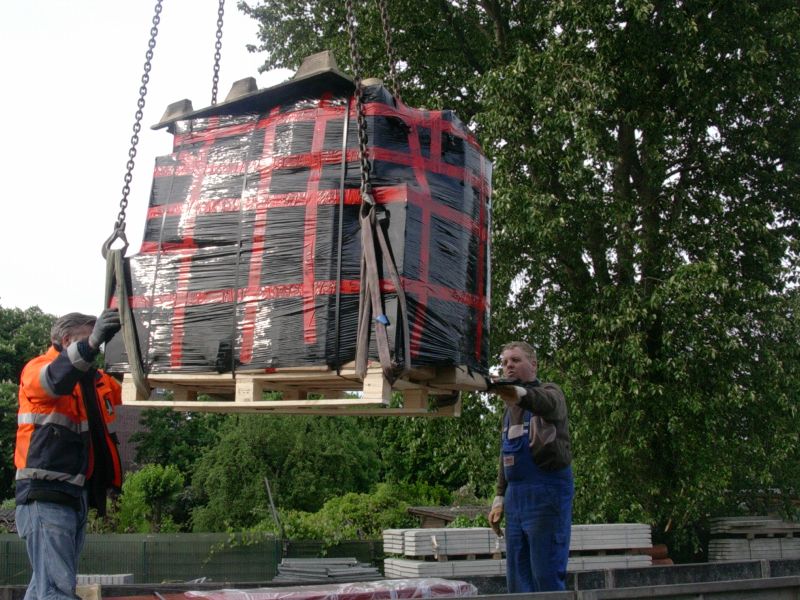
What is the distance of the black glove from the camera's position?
4.29 metres

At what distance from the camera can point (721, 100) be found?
14156 millimetres

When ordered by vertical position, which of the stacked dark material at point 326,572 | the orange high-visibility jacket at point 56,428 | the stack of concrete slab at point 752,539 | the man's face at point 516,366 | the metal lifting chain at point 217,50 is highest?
the metal lifting chain at point 217,50

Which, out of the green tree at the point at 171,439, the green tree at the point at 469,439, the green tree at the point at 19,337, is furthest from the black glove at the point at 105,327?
→ the green tree at the point at 171,439

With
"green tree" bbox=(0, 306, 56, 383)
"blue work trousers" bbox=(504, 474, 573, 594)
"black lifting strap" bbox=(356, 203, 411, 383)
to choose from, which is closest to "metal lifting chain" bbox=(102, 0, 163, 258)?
"black lifting strap" bbox=(356, 203, 411, 383)

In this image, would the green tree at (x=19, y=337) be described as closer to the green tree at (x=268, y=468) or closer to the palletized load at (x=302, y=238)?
the green tree at (x=268, y=468)

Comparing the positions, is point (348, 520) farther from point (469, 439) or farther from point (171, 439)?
point (171, 439)

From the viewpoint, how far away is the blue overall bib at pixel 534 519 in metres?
5.16

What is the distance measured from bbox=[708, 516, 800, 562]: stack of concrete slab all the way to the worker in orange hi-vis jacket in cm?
1587

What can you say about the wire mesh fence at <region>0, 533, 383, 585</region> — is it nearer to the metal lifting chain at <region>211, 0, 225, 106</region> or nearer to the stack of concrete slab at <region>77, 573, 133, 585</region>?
the stack of concrete slab at <region>77, 573, 133, 585</region>

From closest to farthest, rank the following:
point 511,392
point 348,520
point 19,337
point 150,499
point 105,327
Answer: point 105,327 < point 511,392 < point 348,520 < point 150,499 < point 19,337

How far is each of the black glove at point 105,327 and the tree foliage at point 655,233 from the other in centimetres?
870

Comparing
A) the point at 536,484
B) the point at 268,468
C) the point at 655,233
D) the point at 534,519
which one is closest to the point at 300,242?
the point at 536,484

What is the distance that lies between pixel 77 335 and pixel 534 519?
281 centimetres

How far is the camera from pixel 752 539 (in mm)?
18016
